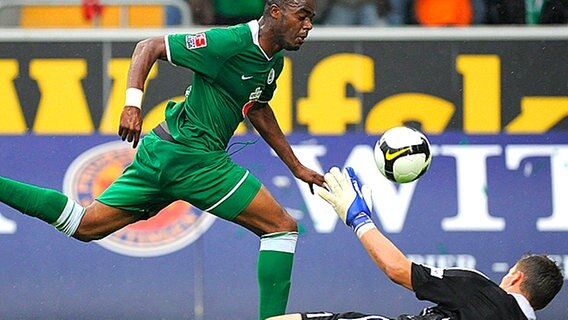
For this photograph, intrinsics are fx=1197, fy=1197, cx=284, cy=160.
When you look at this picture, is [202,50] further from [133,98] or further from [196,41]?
[133,98]

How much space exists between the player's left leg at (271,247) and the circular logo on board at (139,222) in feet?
6.98

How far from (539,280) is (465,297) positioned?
31cm

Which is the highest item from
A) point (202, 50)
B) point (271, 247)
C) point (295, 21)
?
point (295, 21)

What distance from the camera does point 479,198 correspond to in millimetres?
7902

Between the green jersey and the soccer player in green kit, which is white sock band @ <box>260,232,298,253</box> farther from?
the green jersey

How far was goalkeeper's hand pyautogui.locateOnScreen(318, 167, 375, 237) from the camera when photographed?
4.69 m

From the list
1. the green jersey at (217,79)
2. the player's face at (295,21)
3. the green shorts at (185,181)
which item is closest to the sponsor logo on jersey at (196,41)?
the green jersey at (217,79)

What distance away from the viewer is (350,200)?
15.5 ft

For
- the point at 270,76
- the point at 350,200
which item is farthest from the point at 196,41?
the point at 350,200

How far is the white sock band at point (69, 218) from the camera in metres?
5.79

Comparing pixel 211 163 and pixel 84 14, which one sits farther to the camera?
pixel 84 14

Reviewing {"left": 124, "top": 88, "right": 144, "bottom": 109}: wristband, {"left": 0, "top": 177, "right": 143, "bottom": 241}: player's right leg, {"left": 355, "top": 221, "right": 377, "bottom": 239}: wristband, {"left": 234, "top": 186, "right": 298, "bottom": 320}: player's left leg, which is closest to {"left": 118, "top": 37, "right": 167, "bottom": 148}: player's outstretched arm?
{"left": 124, "top": 88, "right": 144, "bottom": 109}: wristband

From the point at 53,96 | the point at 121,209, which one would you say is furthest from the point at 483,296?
the point at 53,96

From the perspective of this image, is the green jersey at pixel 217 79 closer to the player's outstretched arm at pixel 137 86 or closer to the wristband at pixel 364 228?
the player's outstretched arm at pixel 137 86
